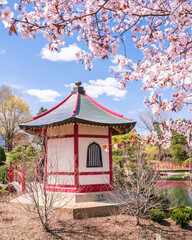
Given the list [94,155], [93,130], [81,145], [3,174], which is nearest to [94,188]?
[94,155]

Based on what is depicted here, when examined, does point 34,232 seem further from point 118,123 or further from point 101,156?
point 118,123

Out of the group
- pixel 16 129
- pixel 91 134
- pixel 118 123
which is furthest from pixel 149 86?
pixel 16 129

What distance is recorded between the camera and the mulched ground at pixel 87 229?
20.3 feet

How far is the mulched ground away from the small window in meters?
2.23

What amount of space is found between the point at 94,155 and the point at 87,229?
124 inches

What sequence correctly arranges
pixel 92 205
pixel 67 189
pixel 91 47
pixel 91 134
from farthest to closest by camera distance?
pixel 91 134
pixel 67 189
pixel 92 205
pixel 91 47

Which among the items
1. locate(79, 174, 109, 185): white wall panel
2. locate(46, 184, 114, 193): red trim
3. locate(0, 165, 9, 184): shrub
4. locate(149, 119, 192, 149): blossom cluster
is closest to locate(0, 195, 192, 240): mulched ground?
locate(46, 184, 114, 193): red trim

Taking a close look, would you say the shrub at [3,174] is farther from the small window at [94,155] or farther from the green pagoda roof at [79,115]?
the small window at [94,155]

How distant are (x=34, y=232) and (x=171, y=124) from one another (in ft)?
15.5

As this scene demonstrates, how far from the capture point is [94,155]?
9281mm

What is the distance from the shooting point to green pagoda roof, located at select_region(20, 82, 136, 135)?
28.1ft

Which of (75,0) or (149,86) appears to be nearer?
(149,86)

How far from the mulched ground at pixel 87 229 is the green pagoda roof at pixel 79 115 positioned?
3246 mm

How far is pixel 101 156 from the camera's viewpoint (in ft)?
31.1
